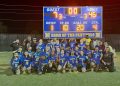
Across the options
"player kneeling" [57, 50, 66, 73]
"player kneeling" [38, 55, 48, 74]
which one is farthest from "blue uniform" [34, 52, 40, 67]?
"player kneeling" [57, 50, 66, 73]

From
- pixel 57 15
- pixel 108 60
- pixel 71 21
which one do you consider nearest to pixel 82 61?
pixel 108 60

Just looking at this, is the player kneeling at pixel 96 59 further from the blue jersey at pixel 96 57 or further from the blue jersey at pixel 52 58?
the blue jersey at pixel 52 58

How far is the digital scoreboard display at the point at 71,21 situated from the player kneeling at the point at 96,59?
219 centimetres

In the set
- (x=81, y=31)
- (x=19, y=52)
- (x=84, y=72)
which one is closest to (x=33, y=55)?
(x=19, y=52)

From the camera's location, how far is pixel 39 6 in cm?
2825

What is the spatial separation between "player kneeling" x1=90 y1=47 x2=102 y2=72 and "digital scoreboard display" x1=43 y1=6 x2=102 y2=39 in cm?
219

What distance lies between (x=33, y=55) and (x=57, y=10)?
291 cm

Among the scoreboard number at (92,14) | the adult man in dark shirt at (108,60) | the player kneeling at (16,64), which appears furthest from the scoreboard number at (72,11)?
the player kneeling at (16,64)

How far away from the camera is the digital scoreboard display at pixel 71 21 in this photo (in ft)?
57.3

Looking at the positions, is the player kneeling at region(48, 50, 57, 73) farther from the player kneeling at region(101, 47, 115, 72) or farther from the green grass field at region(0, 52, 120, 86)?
the player kneeling at region(101, 47, 115, 72)

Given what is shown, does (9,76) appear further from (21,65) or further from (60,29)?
(60,29)

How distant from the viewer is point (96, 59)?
15.6 m

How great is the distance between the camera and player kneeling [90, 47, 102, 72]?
15533 mm

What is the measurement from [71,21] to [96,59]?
8.82ft
